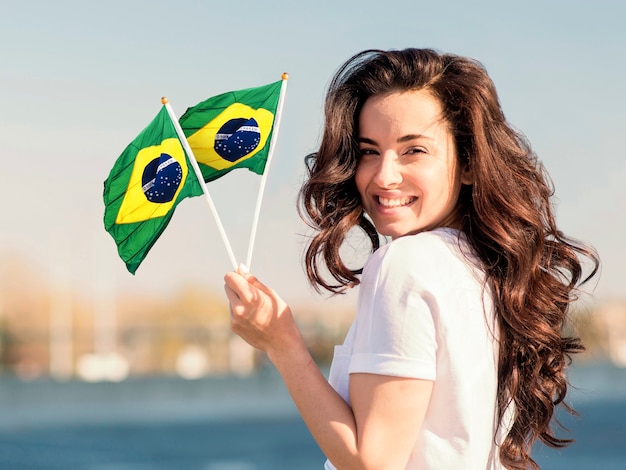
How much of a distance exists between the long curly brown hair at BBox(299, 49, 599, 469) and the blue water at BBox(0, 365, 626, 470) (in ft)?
37.5

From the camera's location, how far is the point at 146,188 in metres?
2.14

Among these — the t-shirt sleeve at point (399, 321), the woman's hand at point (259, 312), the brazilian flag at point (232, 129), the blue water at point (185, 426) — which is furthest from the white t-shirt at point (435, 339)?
the blue water at point (185, 426)

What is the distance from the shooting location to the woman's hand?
1.96m

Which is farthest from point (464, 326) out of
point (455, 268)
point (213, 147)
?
point (213, 147)

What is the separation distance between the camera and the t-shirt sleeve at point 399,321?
1880 mm

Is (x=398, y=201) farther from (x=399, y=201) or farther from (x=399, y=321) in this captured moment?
(x=399, y=321)

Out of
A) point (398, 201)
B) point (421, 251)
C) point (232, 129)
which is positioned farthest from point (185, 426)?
point (421, 251)

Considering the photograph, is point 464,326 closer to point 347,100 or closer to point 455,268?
point 455,268

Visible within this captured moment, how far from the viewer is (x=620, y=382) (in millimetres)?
40500

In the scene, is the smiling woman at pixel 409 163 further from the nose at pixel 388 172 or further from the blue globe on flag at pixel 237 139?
the blue globe on flag at pixel 237 139

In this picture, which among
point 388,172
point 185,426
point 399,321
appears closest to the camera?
point 399,321

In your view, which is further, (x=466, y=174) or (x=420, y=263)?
(x=466, y=174)

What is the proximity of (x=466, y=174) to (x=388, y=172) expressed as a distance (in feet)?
0.47

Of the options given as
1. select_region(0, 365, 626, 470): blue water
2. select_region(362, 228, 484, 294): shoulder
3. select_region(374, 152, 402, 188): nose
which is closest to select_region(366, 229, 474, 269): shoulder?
select_region(362, 228, 484, 294): shoulder
